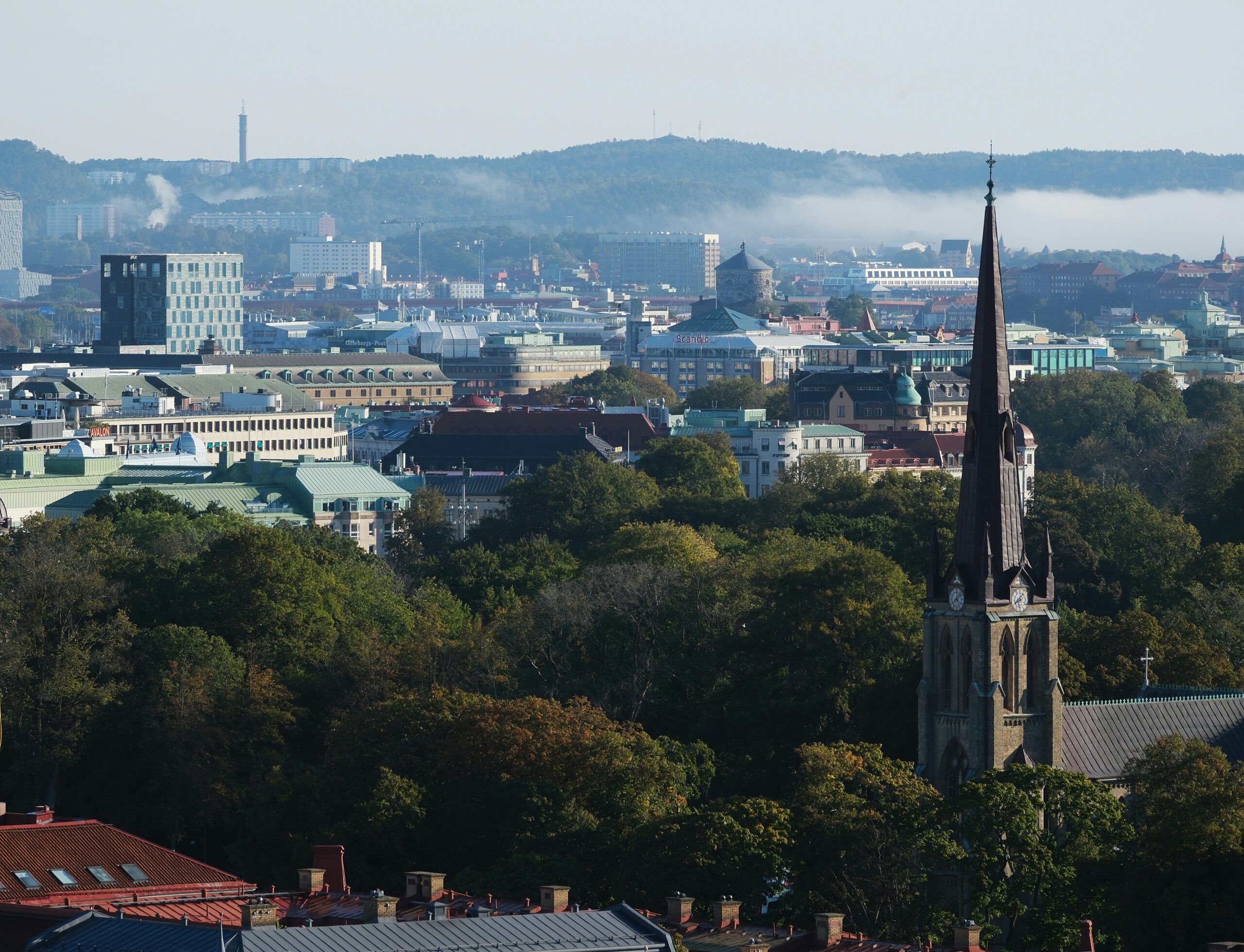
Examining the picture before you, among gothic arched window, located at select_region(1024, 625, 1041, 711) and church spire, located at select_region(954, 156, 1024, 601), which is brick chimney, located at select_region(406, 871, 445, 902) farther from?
church spire, located at select_region(954, 156, 1024, 601)

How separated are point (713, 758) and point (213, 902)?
21702mm

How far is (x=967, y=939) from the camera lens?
59094 millimetres

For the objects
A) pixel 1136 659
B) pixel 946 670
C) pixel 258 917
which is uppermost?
pixel 946 670

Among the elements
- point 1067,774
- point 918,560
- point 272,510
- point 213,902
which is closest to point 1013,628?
point 1067,774

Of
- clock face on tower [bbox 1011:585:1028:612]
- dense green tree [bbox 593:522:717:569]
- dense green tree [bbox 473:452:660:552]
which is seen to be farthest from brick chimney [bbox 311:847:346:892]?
dense green tree [bbox 473:452:660:552]

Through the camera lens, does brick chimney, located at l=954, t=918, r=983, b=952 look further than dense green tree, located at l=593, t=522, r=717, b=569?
No

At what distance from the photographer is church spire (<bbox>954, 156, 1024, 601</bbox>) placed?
3007 inches

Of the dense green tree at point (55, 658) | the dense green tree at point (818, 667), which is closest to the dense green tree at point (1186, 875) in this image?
the dense green tree at point (818, 667)

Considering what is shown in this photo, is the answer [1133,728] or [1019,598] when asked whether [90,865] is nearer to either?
[1019,598]

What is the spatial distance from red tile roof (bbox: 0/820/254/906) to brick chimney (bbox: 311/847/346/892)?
5.45 feet

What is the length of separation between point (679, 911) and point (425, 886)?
5070 mm

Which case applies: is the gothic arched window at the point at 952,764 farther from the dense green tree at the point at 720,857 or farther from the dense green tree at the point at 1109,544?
A: the dense green tree at the point at 1109,544

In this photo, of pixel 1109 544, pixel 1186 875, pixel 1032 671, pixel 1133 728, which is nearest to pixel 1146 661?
pixel 1133 728

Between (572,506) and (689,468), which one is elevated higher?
(572,506)
